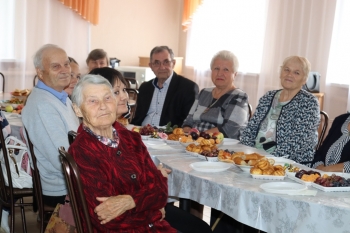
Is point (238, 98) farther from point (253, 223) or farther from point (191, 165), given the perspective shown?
point (253, 223)

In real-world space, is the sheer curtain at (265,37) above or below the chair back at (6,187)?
above

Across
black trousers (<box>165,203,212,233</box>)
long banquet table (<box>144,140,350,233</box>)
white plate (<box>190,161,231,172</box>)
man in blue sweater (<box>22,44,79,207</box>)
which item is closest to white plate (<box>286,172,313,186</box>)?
long banquet table (<box>144,140,350,233</box>)

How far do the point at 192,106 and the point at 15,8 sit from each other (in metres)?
3.53

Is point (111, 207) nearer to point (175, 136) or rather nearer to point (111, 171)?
point (111, 171)

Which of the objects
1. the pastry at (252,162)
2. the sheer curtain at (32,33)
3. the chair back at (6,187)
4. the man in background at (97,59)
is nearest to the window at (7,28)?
the sheer curtain at (32,33)

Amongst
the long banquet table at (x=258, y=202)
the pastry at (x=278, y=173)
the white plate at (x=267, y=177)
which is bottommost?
the long banquet table at (x=258, y=202)

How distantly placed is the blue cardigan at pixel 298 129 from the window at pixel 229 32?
314 centimetres

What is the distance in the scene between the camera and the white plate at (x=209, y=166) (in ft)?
8.39

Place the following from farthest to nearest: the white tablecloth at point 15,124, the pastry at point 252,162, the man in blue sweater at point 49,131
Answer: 1. the white tablecloth at point 15,124
2. the man in blue sweater at point 49,131
3. the pastry at point 252,162

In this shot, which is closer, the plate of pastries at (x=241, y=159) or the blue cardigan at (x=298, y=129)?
the plate of pastries at (x=241, y=159)

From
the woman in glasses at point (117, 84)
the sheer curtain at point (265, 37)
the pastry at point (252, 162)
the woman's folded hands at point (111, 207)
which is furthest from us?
the sheer curtain at point (265, 37)

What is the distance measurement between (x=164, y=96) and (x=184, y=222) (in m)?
2.23

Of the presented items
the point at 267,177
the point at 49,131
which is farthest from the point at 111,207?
the point at 49,131

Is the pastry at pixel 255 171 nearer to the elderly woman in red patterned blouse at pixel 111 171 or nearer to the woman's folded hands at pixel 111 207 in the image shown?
the elderly woman in red patterned blouse at pixel 111 171
